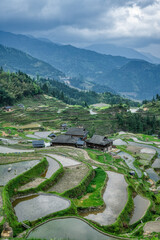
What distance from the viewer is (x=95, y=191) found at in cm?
2547

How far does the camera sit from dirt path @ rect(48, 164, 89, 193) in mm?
24972

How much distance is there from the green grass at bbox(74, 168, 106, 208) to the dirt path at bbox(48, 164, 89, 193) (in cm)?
164

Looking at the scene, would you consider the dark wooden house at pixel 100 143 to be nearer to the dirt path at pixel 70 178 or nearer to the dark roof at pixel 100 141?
the dark roof at pixel 100 141

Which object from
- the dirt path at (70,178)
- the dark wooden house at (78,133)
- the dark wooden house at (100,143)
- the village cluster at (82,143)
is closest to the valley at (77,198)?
the dirt path at (70,178)

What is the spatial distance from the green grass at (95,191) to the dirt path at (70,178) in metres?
1.64

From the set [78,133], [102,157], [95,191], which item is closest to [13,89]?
[78,133]

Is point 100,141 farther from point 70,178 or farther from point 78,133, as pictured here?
point 70,178

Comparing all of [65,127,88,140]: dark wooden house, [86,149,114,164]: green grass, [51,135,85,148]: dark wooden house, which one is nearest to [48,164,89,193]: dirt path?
[86,149,114,164]: green grass

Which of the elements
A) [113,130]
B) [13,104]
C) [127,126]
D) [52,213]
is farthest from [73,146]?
[13,104]

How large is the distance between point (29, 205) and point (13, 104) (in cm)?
9186

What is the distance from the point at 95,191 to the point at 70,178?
12.9ft

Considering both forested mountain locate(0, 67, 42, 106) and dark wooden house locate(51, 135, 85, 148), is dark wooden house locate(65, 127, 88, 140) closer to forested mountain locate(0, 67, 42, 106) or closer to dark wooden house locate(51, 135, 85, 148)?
dark wooden house locate(51, 135, 85, 148)

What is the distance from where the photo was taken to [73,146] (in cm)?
5128

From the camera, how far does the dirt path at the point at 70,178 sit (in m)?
25.0
